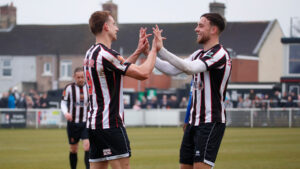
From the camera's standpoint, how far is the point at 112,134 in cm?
634

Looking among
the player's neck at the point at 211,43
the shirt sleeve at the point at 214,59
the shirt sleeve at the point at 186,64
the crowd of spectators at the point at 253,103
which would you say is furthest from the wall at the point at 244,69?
the shirt sleeve at the point at 186,64

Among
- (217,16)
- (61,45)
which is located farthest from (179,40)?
(217,16)

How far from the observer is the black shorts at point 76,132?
40.3 feet

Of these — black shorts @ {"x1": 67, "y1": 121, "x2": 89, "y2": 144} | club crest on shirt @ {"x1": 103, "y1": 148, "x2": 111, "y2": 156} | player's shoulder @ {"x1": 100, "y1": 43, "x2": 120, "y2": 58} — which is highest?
player's shoulder @ {"x1": 100, "y1": 43, "x2": 120, "y2": 58}

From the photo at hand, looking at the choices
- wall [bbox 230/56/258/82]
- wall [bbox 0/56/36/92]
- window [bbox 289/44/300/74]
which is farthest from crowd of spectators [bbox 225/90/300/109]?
wall [bbox 0/56/36/92]

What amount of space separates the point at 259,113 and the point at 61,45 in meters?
29.8

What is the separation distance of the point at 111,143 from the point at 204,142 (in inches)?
47.1

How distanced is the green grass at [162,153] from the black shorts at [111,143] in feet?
20.5

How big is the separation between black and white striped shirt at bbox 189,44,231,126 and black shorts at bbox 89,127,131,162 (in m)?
1.06

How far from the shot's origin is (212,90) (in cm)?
682

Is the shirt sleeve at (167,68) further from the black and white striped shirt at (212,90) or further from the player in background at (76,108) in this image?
the player in background at (76,108)

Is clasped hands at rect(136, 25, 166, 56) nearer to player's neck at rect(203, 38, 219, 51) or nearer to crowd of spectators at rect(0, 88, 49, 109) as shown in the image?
player's neck at rect(203, 38, 219, 51)

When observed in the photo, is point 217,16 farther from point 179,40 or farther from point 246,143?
point 179,40

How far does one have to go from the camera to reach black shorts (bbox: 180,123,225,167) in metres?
6.74
